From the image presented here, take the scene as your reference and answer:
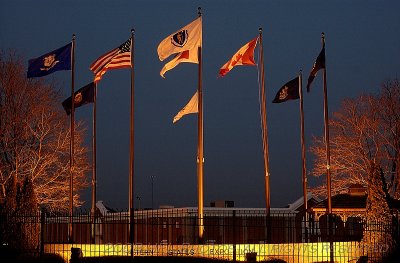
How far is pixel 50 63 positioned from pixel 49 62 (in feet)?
0.19

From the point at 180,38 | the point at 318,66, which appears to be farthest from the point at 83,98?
the point at 318,66

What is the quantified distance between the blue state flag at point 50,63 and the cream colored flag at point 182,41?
5.24 metres

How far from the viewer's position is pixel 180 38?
28.4 meters

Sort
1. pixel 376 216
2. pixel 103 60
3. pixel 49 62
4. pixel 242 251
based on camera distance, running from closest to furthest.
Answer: pixel 242 251
pixel 376 216
pixel 103 60
pixel 49 62

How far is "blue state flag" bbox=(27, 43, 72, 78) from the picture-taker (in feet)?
101

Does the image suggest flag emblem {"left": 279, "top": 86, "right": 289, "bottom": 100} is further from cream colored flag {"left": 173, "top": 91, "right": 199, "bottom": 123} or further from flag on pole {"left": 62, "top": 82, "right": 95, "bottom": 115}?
flag on pole {"left": 62, "top": 82, "right": 95, "bottom": 115}

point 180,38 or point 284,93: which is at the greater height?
point 180,38

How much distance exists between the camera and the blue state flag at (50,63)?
3084 centimetres

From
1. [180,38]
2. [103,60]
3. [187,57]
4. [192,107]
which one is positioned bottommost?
[192,107]

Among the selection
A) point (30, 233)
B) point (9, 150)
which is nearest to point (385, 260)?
point (30, 233)

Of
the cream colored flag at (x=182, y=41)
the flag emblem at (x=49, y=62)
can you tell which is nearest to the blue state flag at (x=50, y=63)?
the flag emblem at (x=49, y=62)

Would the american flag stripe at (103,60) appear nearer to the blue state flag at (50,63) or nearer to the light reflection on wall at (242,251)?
the blue state flag at (50,63)

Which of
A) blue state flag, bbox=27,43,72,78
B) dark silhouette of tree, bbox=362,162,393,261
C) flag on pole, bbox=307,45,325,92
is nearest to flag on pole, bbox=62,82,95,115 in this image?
blue state flag, bbox=27,43,72,78

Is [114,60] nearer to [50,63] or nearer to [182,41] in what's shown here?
[50,63]
